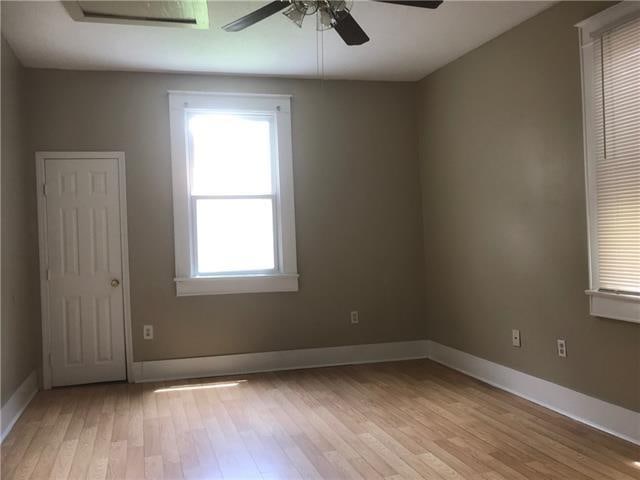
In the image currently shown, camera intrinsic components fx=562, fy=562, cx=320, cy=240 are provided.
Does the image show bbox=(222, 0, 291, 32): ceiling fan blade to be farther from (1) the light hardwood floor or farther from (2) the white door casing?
(2) the white door casing

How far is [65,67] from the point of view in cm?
471

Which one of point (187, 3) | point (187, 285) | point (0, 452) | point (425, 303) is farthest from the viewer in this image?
point (425, 303)

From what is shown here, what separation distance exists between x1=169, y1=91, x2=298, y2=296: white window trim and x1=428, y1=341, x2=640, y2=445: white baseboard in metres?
1.68

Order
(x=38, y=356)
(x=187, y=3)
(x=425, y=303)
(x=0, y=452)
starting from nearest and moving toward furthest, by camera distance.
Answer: (x=0, y=452) < (x=187, y=3) < (x=38, y=356) < (x=425, y=303)

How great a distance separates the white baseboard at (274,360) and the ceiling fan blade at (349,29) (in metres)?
3.05

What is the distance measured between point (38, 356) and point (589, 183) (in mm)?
4373

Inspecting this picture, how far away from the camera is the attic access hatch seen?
137 inches

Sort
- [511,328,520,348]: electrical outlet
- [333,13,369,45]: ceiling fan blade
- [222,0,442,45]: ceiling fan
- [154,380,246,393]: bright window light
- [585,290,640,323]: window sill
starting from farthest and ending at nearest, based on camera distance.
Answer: [154,380,246,393]: bright window light < [511,328,520,348]: electrical outlet < [585,290,640,323]: window sill < [333,13,369,45]: ceiling fan blade < [222,0,442,45]: ceiling fan

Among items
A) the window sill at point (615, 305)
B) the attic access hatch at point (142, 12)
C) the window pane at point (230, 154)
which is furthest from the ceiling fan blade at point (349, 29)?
the window pane at point (230, 154)

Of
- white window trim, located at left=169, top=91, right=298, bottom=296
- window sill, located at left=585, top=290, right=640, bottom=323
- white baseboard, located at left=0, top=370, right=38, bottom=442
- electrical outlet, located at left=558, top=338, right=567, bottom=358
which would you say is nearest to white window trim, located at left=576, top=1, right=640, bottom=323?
window sill, located at left=585, top=290, right=640, bottom=323

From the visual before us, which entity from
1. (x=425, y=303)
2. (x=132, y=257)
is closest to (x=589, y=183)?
(x=425, y=303)

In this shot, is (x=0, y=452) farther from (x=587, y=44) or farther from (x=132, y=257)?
(x=587, y=44)

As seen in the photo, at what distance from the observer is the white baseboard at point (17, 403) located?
11.8 feet

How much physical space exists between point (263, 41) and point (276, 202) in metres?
1.52
